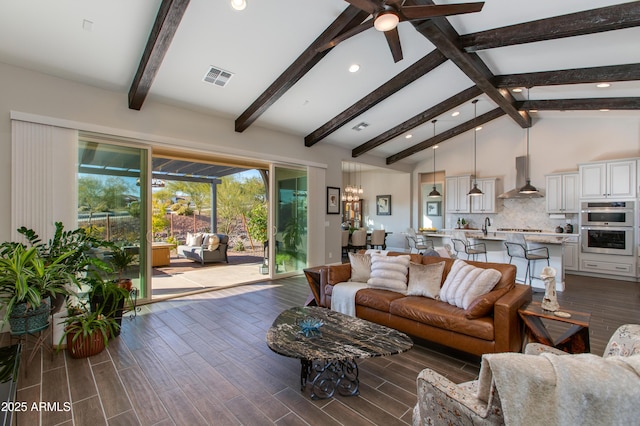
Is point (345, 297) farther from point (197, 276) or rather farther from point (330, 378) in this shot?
point (197, 276)

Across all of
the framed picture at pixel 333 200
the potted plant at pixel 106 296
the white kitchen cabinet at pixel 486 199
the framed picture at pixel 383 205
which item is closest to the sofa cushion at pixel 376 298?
the potted plant at pixel 106 296

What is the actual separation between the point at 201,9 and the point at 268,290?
13.7 feet

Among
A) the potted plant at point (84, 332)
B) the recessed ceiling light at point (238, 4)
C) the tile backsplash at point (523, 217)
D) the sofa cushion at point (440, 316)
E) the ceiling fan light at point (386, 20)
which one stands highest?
the recessed ceiling light at point (238, 4)

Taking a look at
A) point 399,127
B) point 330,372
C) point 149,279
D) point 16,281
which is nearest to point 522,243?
point 399,127

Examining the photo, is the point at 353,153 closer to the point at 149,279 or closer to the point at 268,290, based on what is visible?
the point at 268,290

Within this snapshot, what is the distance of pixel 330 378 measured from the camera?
94.7 inches

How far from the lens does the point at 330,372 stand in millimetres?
2498

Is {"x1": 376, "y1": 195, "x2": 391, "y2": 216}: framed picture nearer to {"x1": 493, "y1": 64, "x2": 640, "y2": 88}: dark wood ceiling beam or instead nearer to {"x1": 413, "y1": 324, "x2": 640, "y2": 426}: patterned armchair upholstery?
{"x1": 493, "y1": 64, "x2": 640, "y2": 88}: dark wood ceiling beam

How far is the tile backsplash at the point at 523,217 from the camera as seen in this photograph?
7.40 meters

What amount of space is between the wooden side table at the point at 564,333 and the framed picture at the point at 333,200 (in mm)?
4958

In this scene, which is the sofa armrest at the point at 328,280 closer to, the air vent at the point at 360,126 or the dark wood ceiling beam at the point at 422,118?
the air vent at the point at 360,126

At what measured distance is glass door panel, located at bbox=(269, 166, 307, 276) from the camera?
6.19 m

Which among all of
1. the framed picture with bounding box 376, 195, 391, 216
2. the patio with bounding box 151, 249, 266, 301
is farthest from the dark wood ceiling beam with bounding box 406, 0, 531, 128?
the framed picture with bounding box 376, 195, 391, 216

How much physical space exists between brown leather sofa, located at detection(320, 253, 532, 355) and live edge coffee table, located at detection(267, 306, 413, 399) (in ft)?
2.01
